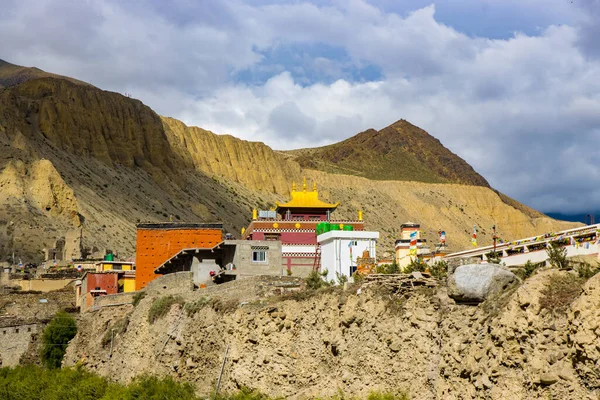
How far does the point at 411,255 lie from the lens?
2930 cm

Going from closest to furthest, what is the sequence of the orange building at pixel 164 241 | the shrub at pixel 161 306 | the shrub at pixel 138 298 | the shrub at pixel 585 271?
the shrub at pixel 585 271 < the shrub at pixel 161 306 < the shrub at pixel 138 298 < the orange building at pixel 164 241

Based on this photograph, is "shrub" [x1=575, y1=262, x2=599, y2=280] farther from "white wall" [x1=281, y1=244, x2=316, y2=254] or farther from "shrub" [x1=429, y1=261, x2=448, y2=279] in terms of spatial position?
"white wall" [x1=281, y1=244, x2=316, y2=254]

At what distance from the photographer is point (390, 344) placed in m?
19.0

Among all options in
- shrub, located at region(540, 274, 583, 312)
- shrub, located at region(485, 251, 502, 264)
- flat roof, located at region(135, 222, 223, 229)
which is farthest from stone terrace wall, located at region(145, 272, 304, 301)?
shrub, located at region(540, 274, 583, 312)

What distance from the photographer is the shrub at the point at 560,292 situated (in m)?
15.1

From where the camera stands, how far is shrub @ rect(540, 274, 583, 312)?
15.1 m

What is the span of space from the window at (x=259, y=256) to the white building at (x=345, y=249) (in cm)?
237

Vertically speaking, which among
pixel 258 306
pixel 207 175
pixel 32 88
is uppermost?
pixel 32 88

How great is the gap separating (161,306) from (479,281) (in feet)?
53.1

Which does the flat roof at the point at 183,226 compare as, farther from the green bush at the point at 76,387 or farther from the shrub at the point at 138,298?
the green bush at the point at 76,387

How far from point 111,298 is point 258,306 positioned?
14.9 m

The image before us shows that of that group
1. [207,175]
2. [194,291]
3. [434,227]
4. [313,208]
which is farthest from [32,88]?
[194,291]

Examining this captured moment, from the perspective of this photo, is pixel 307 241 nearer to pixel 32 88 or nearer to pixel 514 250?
pixel 514 250

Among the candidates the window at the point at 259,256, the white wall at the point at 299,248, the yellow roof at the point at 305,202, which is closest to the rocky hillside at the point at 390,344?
the window at the point at 259,256
